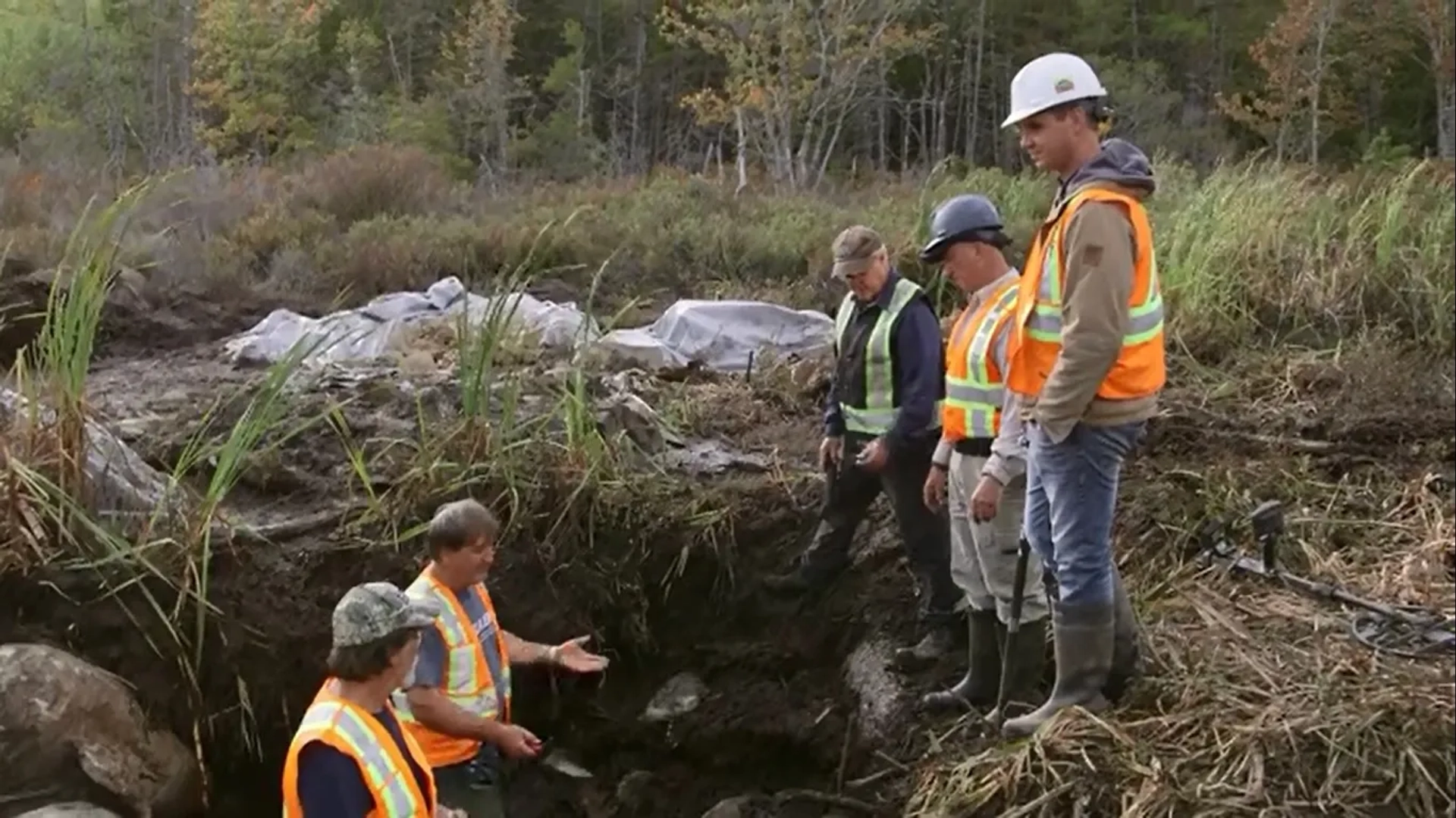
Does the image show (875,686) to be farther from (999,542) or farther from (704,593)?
(704,593)

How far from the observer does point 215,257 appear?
11.3 meters

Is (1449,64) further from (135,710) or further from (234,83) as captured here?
(234,83)

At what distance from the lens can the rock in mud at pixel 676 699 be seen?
5465 millimetres

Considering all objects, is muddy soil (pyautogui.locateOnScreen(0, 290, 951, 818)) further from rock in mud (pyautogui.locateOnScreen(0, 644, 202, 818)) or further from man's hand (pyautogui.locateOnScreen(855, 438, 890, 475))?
man's hand (pyautogui.locateOnScreen(855, 438, 890, 475))

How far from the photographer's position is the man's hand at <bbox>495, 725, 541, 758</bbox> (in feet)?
12.5

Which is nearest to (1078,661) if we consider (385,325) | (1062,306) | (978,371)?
(978,371)

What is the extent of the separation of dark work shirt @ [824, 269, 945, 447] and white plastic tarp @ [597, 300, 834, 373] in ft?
11.5

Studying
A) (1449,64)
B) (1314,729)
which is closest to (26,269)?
(1314,729)

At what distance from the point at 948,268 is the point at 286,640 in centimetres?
286

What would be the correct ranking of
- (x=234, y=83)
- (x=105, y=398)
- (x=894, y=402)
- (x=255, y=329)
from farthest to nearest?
1. (x=234, y=83)
2. (x=255, y=329)
3. (x=105, y=398)
4. (x=894, y=402)

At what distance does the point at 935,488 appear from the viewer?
14.3 ft

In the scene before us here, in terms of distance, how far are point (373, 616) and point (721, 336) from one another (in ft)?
17.8

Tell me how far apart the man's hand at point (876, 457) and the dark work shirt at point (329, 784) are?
6.98ft

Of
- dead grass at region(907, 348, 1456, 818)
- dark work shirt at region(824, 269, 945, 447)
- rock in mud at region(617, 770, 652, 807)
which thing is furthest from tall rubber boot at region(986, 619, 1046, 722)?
rock in mud at region(617, 770, 652, 807)
